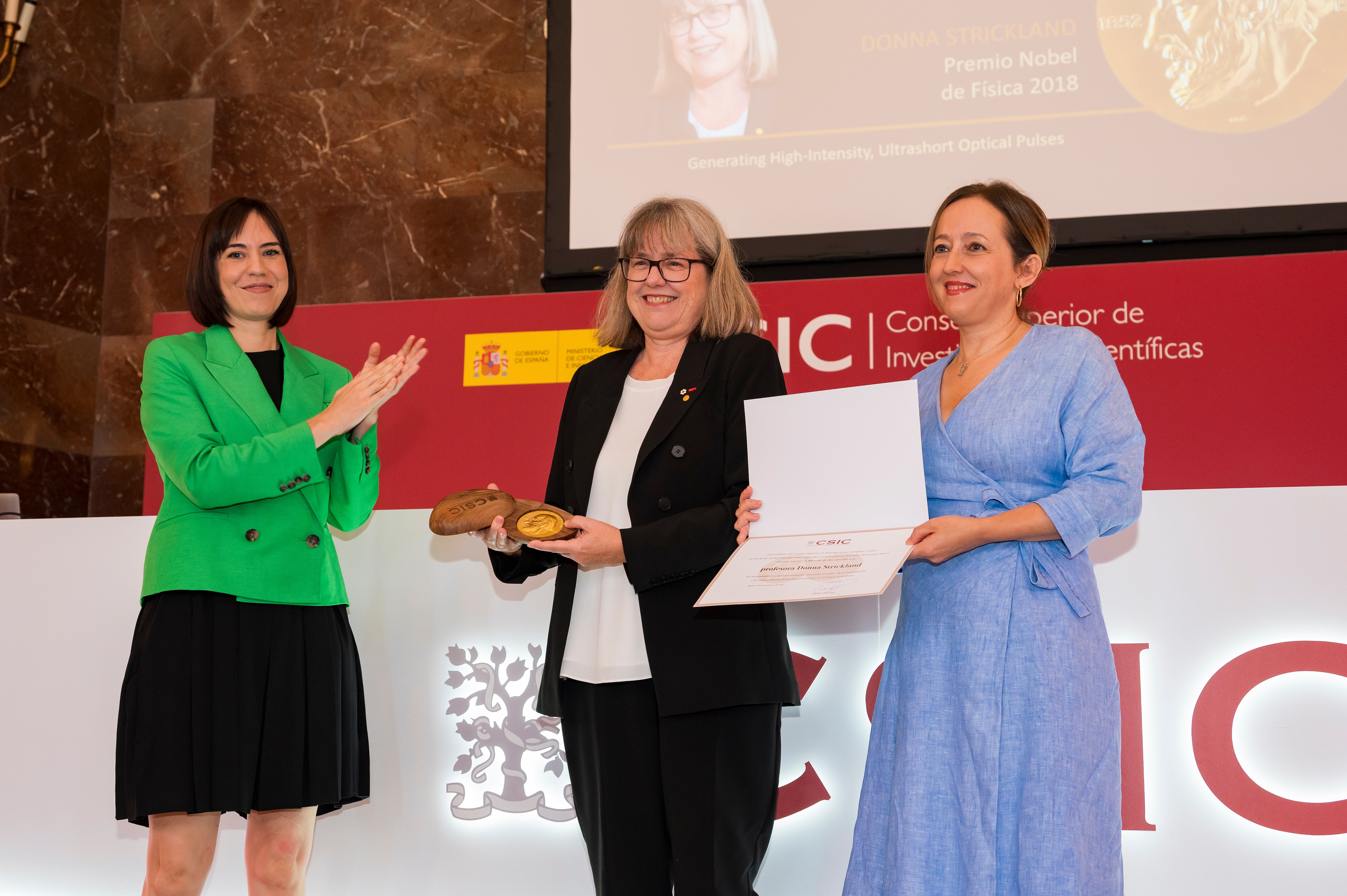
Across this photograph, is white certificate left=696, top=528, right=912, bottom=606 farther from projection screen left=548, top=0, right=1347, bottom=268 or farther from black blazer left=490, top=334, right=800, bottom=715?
projection screen left=548, top=0, right=1347, bottom=268

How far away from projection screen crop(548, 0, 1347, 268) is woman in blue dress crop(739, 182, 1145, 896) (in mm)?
2682

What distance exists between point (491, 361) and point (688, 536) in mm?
2640

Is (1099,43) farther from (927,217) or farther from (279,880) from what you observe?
(279,880)

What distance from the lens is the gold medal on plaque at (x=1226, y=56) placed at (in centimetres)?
394

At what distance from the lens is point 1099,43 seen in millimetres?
4098

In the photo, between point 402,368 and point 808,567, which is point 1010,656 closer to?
point 808,567

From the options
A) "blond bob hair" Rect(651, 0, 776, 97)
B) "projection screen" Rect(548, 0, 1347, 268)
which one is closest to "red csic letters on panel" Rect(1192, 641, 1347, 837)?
"projection screen" Rect(548, 0, 1347, 268)

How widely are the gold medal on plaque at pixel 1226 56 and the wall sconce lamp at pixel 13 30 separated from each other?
4.34 m

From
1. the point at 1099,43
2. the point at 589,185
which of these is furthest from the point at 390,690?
the point at 1099,43

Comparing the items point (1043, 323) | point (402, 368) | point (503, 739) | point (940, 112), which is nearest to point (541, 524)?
point (402, 368)

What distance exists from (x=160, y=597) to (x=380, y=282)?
3257 millimetres

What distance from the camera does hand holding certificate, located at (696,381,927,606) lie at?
1.59 meters

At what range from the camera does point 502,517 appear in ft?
5.91

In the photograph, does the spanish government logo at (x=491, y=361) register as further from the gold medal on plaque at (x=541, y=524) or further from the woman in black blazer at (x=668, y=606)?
the gold medal on plaque at (x=541, y=524)
